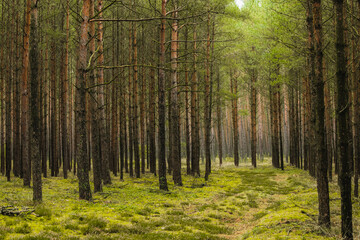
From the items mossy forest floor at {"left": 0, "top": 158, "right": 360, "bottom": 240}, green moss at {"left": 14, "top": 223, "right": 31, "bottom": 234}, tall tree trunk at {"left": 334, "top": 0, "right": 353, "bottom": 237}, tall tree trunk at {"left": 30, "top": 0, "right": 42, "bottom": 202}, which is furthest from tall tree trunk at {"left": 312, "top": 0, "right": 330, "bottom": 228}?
tall tree trunk at {"left": 30, "top": 0, "right": 42, "bottom": 202}

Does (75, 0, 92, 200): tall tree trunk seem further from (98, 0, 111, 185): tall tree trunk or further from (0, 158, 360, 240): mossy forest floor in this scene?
(98, 0, 111, 185): tall tree trunk

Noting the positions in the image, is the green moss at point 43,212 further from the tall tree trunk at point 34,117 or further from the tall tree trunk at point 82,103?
the tall tree trunk at point 82,103

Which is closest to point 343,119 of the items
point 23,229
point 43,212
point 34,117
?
point 23,229

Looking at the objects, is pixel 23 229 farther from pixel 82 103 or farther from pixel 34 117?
pixel 82 103

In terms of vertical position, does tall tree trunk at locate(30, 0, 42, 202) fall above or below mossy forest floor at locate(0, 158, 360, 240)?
above

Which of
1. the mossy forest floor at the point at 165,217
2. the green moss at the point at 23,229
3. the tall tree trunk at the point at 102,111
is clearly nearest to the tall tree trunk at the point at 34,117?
the mossy forest floor at the point at 165,217

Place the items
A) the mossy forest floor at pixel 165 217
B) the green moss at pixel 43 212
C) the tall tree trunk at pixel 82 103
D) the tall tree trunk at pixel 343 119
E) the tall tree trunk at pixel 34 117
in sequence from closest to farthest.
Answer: the tall tree trunk at pixel 343 119, the mossy forest floor at pixel 165 217, the green moss at pixel 43 212, the tall tree trunk at pixel 34 117, the tall tree trunk at pixel 82 103

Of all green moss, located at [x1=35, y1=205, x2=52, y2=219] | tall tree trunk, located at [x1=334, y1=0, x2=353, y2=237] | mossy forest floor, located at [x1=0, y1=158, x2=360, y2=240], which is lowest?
mossy forest floor, located at [x1=0, y1=158, x2=360, y2=240]

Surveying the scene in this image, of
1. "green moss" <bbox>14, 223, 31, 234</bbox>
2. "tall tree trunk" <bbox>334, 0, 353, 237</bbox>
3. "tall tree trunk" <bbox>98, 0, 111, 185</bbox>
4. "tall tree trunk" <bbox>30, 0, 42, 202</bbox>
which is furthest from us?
"tall tree trunk" <bbox>98, 0, 111, 185</bbox>

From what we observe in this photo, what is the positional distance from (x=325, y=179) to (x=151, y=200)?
23.0 ft

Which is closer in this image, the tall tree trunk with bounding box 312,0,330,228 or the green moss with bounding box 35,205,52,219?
the tall tree trunk with bounding box 312,0,330,228

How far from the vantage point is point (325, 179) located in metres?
7.08

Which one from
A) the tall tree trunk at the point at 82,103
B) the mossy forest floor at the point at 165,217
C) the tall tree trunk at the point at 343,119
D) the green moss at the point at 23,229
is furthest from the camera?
the tall tree trunk at the point at 82,103

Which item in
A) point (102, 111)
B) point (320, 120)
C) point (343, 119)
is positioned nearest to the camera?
point (343, 119)
